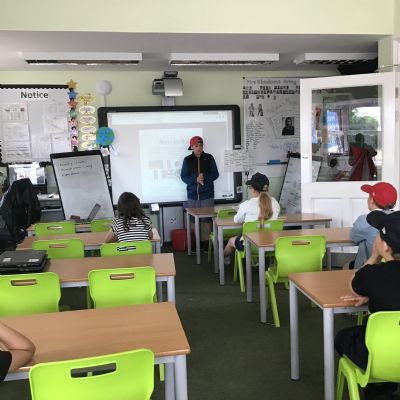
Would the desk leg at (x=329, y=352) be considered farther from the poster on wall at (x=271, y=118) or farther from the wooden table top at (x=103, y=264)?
the poster on wall at (x=271, y=118)

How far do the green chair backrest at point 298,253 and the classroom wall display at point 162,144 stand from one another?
13.5 ft

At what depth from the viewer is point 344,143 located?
5.91m

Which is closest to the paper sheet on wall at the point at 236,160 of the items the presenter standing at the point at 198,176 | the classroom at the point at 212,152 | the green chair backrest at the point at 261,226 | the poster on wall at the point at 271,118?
the classroom at the point at 212,152

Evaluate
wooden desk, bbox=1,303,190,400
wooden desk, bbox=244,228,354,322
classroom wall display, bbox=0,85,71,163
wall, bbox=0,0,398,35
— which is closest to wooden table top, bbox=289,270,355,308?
wooden desk, bbox=1,303,190,400

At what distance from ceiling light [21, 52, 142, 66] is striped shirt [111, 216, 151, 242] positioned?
279 centimetres

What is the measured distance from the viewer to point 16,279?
2678 mm

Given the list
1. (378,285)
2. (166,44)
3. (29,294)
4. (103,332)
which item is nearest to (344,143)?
(166,44)

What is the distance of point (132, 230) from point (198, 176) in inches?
124

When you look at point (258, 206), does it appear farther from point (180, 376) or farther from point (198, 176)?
point (180, 376)

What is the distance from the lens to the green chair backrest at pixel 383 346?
6.46ft

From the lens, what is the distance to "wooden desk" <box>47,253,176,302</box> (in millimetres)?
2947

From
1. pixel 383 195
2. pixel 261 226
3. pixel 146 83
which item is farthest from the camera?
pixel 146 83

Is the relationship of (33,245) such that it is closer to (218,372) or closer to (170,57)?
(218,372)

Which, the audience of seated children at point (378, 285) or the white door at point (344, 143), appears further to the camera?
the white door at point (344, 143)
